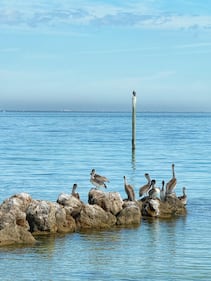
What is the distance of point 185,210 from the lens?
1121 inches

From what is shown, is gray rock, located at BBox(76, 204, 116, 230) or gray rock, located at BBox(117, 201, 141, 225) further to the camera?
gray rock, located at BBox(117, 201, 141, 225)

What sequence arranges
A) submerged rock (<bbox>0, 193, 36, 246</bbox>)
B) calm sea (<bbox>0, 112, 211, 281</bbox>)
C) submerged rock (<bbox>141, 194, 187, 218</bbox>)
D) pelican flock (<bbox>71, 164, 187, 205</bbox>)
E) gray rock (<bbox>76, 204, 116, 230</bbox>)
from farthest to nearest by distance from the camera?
1. pelican flock (<bbox>71, 164, 187, 205</bbox>)
2. submerged rock (<bbox>141, 194, 187, 218</bbox>)
3. gray rock (<bbox>76, 204, 116, 230</bbox>)
4. submerged rock (<bbox>0, 193, 36, 246</bbox>)
5. calm sea (<bbox>0, 112, 211, 281</bbox>)

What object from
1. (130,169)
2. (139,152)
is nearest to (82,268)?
(130,169)

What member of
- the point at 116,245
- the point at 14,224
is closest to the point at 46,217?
the point at 14,224

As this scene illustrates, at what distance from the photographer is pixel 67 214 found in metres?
24.4

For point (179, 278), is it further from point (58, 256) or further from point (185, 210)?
point (185, 210)

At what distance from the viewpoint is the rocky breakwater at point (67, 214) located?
21766 millimetres

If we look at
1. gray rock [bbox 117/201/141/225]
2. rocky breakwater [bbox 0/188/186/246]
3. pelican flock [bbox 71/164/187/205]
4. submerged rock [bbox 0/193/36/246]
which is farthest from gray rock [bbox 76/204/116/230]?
pelican flock [bbox 71/164/187/205]

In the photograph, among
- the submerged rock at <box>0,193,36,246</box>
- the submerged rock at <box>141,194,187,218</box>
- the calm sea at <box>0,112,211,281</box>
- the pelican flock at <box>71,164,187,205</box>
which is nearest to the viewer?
the calm sea at <box>0,112,211,281</box>

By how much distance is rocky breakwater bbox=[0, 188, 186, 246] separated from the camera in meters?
21.8

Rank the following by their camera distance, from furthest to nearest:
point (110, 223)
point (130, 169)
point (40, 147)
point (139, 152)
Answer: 1. point (40, 147)
2. point (139, 152)
3. point (130, 169)
4. point (110, 223)

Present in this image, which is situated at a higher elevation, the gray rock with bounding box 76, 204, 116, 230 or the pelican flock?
the pelican flock

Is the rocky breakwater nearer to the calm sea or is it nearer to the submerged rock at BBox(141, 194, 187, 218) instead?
the submerged rock at BBox(141, 194, 187, 218)

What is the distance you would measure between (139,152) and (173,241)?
3766 centimetres
